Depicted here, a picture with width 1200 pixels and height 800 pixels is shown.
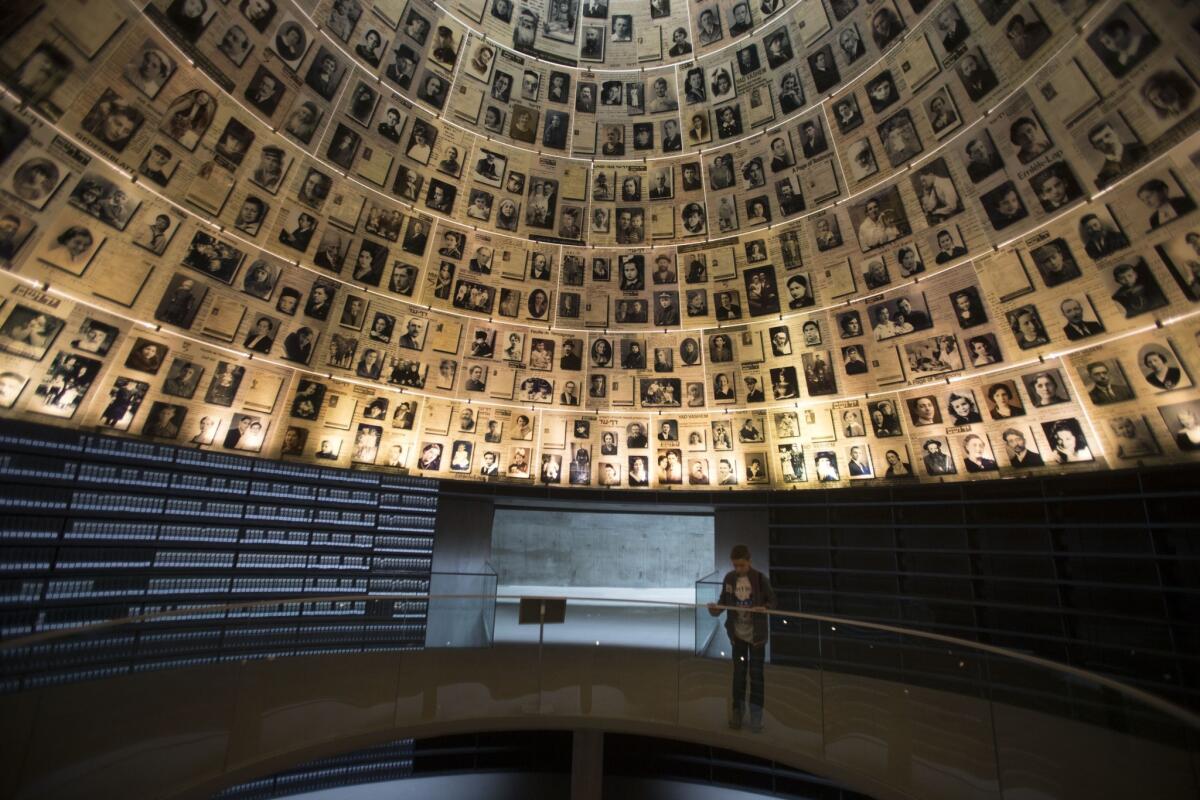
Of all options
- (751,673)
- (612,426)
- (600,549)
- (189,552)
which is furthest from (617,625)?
(600,549)

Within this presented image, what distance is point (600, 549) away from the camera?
1455 centimetres

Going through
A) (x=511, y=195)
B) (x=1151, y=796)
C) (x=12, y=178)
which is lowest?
(x=1151, y=796)

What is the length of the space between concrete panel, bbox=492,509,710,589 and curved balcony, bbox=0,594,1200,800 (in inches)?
282

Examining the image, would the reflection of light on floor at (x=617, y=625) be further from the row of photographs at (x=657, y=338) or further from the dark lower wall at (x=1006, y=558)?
the row of photographs at (x=657, y=338)

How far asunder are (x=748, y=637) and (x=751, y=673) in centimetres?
36

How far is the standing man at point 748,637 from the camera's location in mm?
5492

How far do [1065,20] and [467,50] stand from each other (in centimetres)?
769

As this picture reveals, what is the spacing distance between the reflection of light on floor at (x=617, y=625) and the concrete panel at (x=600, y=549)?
779 centimetres

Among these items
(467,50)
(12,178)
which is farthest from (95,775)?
(467,50)

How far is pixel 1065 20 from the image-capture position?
5.96 meters

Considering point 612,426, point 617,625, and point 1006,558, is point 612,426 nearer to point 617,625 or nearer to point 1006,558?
point 617,625

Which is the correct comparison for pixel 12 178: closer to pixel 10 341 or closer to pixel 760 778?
pixel 10 341

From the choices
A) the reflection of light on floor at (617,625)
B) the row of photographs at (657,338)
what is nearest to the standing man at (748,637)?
the reflection of light on floor at (617,625)

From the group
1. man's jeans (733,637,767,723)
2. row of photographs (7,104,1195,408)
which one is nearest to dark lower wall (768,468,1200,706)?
man's jeans (733,637,767,723)
